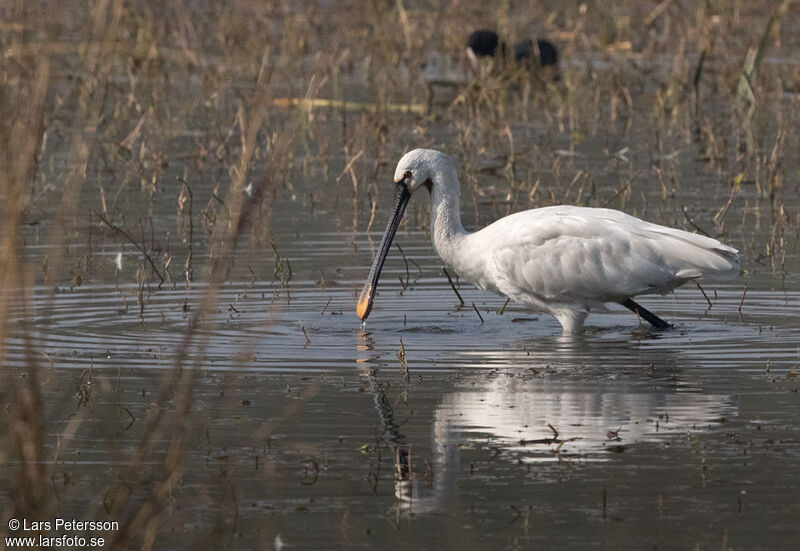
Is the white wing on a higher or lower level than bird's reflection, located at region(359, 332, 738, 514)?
higher

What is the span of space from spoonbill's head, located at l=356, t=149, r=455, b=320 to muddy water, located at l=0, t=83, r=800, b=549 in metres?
0.21

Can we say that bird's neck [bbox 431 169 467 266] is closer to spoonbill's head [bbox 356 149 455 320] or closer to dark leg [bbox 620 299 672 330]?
spoonbill's head [bbox 356 149 455 320]

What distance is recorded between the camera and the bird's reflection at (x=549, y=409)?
5719mm

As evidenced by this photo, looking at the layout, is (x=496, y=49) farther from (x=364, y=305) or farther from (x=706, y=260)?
(x=706, y=260)

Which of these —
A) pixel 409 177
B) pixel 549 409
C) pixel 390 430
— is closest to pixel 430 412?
pixel 390 430

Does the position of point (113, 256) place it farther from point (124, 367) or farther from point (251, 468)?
point (251, 468)

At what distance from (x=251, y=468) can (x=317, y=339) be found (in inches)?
113

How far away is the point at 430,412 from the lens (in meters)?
6.57

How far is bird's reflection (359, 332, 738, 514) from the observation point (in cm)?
572

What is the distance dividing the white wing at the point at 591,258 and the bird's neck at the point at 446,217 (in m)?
0.24

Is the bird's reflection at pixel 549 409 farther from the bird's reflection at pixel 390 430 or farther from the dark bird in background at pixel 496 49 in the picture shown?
the dark bird in background at pixel 496 49

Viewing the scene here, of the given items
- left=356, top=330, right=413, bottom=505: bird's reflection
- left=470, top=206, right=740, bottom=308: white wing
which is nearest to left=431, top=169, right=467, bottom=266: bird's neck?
left=470, top=206, right=740, bottom=308: white wing

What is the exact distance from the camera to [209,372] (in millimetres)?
7473

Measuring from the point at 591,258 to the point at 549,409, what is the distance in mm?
2207
